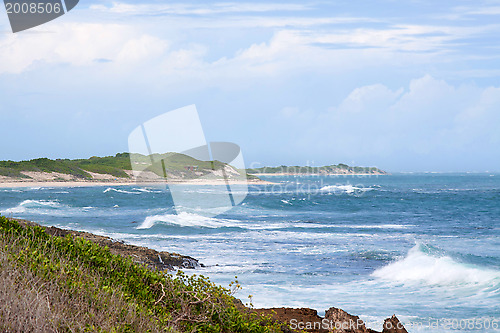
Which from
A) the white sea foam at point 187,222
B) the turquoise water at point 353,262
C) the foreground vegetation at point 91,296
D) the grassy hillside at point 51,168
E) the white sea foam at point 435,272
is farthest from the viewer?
the grassy hillside at point 51,168

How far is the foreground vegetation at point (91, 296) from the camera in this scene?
4.58 metres

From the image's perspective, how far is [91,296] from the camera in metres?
5.17

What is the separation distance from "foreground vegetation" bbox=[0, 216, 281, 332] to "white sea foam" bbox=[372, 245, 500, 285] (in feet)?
26.0

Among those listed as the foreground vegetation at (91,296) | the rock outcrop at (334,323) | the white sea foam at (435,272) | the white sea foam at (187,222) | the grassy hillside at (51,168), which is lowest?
the white sea foam at (435,272)

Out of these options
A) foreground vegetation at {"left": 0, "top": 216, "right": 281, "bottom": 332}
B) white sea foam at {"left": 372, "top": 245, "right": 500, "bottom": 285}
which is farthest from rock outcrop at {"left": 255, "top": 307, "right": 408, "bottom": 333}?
white sea foam at {"left": 372, "top": 245, "right": 500, "bottom": 285}

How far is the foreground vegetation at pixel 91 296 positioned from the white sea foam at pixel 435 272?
26.0 feet

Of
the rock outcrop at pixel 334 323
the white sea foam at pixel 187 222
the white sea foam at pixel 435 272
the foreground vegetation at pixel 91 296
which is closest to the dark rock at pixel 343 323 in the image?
the rock outcrop at pixel 334 323

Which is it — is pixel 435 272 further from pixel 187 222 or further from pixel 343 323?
pixel 187 222

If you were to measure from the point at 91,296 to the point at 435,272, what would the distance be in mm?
12110

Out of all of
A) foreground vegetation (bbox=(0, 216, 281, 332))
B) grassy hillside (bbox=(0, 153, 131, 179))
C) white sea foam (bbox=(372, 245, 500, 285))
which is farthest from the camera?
grassy hillside (bbox=(0, 153, 131, 179))

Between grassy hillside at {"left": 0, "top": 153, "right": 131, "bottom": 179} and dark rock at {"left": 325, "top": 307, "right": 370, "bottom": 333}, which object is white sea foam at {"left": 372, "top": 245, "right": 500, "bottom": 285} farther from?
grassy hillside at {"left": 0, "top": 153, "right": 131, "bottom": 179}

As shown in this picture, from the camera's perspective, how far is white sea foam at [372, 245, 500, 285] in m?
13.6

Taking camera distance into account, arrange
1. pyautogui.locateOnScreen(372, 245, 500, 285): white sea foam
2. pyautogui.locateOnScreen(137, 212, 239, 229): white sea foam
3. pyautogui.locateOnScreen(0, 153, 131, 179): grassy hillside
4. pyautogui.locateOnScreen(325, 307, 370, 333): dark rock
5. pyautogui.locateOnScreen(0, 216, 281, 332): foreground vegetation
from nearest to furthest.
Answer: pyautogui.locateOnScreen(0, 216, 281, 332): foreground vegetation
pyautogui.locateOnScreen(325, 307, 370, 333): dark rock
pyautogui.locateOnScreen(372, 245, 500, 285): white sea foam
pyautogui.locateOnScreen(137, 212, 239, 229): white sea foam
pyautogui.locateOnScreen(0, 153, 131, 179): grassy hillside

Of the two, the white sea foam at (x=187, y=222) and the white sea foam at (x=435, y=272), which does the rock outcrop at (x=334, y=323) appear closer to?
the white sea foam at (x=435, y=272)
